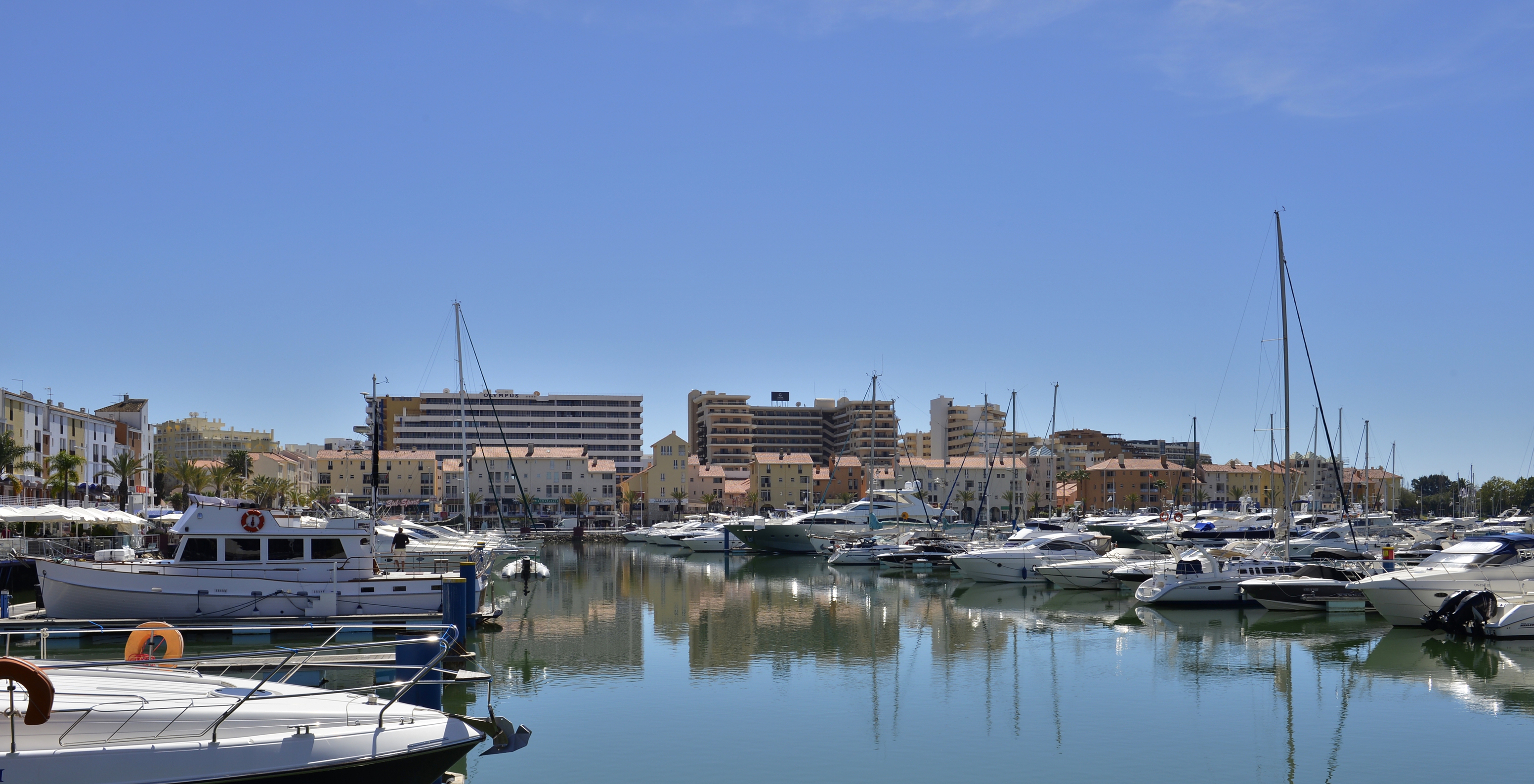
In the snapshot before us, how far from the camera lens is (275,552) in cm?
3522

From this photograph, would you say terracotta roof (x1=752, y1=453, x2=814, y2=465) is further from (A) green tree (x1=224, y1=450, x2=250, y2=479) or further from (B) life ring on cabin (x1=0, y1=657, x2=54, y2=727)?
(B) life ring on cabin (x1=0, y1=657, x2=54, y2=727)

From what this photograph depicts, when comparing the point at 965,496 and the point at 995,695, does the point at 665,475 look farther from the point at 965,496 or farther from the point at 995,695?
the point at 995,695

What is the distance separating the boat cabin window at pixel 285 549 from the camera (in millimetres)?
35125

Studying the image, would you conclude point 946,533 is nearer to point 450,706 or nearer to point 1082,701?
point 1082,701

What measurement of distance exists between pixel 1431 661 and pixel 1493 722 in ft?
27.0

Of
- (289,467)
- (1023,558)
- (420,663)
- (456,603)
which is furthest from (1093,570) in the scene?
(289,467)

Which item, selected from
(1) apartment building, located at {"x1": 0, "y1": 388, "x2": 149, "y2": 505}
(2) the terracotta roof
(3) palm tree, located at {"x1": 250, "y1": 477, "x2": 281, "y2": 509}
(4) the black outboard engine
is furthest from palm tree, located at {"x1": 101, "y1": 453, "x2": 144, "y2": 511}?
(2) the terracotta roof

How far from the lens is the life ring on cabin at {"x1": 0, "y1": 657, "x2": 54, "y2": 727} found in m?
12.6

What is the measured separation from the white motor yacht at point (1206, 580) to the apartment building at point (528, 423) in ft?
439

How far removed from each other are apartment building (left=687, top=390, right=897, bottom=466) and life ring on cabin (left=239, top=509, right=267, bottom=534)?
14653 cm

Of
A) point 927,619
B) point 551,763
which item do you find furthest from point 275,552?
point 927,619

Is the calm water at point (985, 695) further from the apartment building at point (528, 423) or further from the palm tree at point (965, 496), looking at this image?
the apartment building at point (528, 423)

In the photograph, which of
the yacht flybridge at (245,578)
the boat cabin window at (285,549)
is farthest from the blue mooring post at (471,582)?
the boat cabin window at (285,549)

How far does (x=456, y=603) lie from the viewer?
1259 inches
